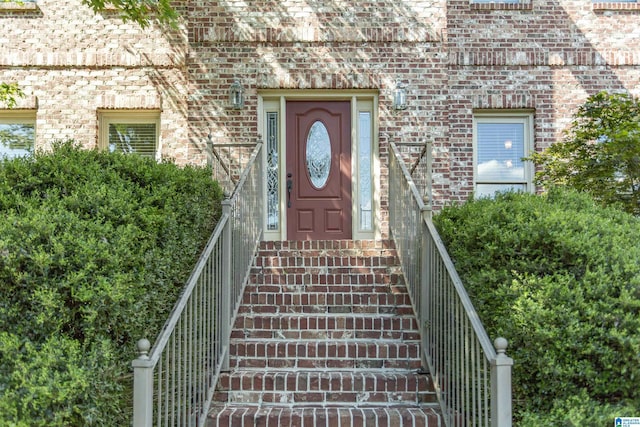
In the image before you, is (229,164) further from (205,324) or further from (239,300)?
(205,324)

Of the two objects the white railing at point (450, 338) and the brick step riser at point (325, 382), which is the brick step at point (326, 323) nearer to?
the white railing at point (450, 338)

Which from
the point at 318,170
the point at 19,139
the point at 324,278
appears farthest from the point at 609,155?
the point at 19,139

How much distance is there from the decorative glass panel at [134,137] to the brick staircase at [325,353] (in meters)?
3.12

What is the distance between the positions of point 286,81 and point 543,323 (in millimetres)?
4821

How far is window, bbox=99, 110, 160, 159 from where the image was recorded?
7.56 metres

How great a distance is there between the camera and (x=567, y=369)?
288cm

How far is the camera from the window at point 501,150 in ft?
25.0

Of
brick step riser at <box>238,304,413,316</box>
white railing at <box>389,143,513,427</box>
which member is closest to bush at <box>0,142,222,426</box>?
brick step riser at <box>238,304,413,316</box>

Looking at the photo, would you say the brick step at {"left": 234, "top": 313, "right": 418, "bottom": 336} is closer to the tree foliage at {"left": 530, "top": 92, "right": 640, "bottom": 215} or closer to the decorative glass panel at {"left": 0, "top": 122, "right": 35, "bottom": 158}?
the tree foliage at {"left": 530, "top": 92, "right": 640, "bottom": 215}

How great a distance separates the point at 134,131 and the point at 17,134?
1.57 meters

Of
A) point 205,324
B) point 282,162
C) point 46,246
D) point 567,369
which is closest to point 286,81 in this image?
point 282,162

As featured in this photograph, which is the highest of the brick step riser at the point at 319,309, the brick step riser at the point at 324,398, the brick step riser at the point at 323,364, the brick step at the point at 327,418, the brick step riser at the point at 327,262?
the brick step riser at the point at 327,262

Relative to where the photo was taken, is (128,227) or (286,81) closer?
(128,227)

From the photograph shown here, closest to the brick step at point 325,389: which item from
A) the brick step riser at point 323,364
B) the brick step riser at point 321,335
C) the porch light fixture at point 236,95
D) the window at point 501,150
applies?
the brick step riser at point 323,364
